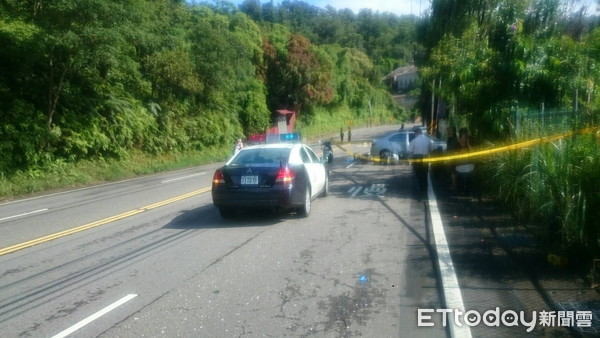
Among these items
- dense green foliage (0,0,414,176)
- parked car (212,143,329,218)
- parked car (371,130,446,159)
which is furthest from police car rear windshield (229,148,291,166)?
parked car (371,130,446,159)

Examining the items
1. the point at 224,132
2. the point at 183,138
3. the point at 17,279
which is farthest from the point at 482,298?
the point at 224,132

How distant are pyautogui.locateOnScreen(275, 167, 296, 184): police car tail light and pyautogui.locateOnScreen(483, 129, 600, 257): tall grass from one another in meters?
4.01

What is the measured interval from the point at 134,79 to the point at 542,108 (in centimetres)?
2363

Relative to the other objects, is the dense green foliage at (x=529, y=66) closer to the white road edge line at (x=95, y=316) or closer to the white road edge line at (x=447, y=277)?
the white road edge line at (x=447, y=277)

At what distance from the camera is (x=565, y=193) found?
773 centimetres

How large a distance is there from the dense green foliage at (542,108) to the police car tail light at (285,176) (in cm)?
400

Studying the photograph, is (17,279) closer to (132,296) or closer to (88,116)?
(132,296)

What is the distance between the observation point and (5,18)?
21.8 metres

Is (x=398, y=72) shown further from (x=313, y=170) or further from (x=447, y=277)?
(x=447, y=277)

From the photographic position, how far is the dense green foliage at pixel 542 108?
25.0ft

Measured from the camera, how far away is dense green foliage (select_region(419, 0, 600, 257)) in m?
7.61

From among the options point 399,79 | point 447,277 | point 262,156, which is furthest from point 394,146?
point 399,79

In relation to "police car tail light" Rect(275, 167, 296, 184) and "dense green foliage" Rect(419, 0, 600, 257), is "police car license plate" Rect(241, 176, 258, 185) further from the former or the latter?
"dense green foliage" Rect(419, 0, 600, 257)

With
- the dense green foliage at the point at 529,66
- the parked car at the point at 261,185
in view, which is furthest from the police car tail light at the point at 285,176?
the dense green foliage at the point at 529,66
